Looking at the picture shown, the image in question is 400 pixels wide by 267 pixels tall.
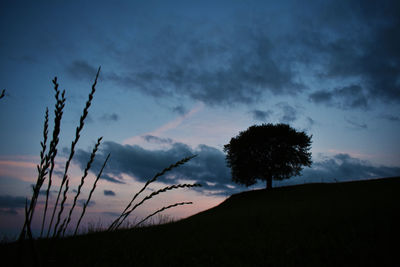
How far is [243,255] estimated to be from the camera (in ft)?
16.8

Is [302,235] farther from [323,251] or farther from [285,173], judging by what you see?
[285,173]

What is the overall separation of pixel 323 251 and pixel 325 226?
102 inches

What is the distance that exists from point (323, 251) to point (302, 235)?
1.45 metres

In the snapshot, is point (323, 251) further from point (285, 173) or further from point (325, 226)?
point (285, 173)

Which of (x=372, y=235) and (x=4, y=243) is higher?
(x=372, y=235)

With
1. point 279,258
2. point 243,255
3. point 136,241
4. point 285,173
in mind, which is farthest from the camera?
point 285,173

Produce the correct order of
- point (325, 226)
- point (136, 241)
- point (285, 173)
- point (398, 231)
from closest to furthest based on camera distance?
point (398, 231), point (136, 241), point (325, 226), point (285, 173)

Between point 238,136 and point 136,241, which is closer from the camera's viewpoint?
point 136,241

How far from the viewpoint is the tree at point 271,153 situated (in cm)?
3309

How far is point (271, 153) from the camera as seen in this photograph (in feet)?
110

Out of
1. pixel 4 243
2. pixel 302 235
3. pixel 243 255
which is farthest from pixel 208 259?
pixel 4 243

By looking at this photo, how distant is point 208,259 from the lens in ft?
16.0

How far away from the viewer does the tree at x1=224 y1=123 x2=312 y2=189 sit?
109ft

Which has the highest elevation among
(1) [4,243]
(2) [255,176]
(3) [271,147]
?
(3) [271,147]
